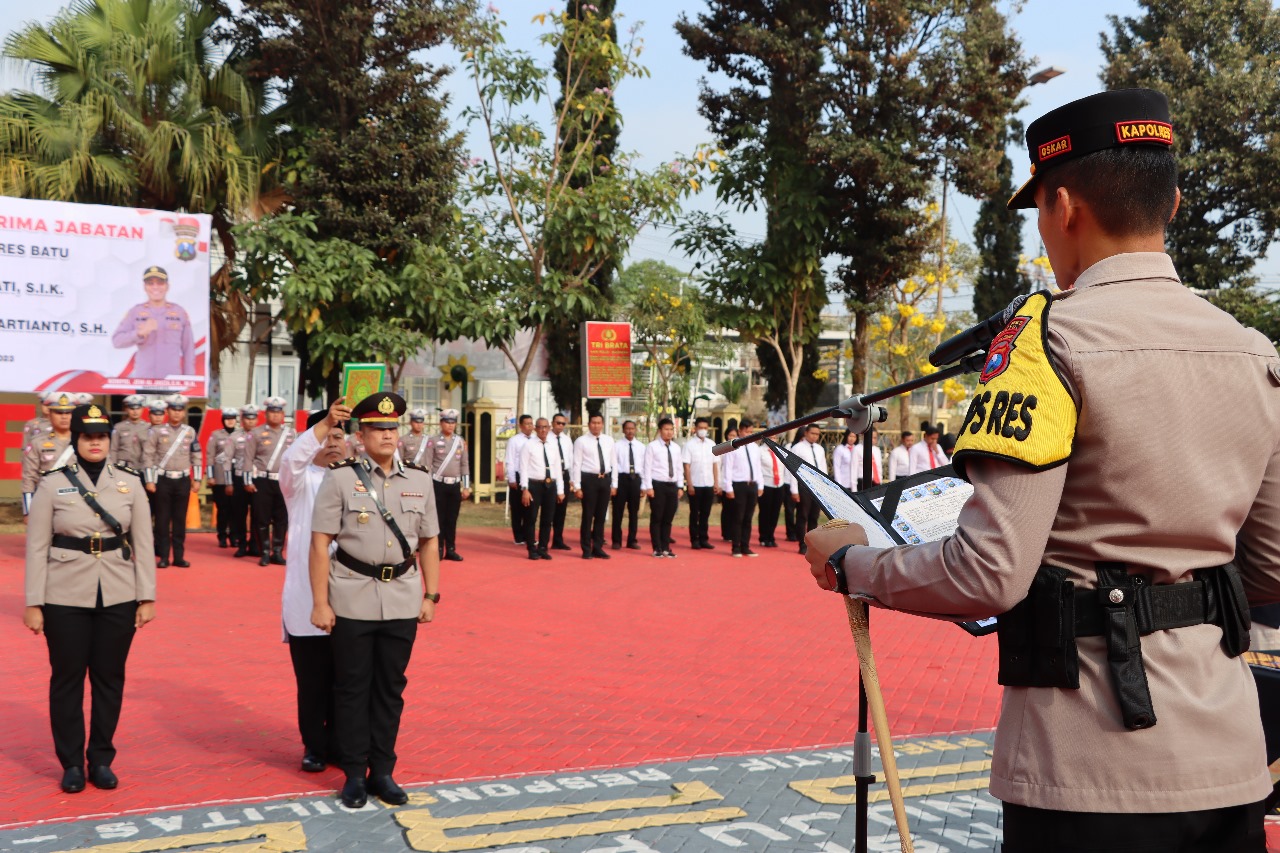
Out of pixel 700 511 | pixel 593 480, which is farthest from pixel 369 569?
pixel 700 511

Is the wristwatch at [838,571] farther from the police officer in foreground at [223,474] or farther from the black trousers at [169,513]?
the police officer in foreground at [223,474]

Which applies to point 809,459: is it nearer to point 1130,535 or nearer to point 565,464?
point 565,464

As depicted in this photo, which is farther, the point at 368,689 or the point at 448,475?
the point at 448,475

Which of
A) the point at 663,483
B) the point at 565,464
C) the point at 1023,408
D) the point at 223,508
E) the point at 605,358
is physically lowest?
the point at 223,508

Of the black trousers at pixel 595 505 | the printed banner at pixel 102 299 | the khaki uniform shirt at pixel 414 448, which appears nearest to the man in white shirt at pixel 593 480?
the black trousers at pixel 595 505

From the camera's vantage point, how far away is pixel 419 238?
17.2 m

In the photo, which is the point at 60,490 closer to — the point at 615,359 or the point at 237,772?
the point at 237,772

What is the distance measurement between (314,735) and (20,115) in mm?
14455

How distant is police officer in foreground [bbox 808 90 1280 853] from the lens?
179 centimetres

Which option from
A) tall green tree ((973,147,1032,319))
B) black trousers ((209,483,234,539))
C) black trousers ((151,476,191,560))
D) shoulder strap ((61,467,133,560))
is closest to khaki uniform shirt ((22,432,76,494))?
black trousers ((151,476,191,560))

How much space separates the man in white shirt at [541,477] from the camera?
50.3 feet

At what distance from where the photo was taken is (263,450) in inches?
576

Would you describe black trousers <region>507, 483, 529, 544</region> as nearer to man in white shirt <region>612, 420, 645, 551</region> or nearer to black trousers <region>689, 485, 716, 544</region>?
man in white shirt <region>612, 420, 645, 551</region>

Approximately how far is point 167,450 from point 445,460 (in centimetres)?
338
